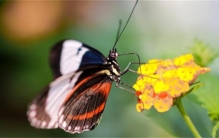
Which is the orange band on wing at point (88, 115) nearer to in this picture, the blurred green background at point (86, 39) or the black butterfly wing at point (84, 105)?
the black butterfly wing at point (84, 105)

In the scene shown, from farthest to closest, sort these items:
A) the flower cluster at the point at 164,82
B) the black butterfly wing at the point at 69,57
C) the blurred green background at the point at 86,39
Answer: the blurred green background at the point at 86,39 < the black butterfly wing at the point at 69,57 < the flower cluster at the point at 164,82

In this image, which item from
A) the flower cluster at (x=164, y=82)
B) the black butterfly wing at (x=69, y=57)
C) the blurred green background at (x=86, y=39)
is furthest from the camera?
the blurred green background at (x=86, y=39)

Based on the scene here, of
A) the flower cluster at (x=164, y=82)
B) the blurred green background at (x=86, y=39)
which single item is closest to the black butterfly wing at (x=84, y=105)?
the flower cluster at (x=164, y=82)

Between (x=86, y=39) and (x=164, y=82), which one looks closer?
(x=164, y=82)

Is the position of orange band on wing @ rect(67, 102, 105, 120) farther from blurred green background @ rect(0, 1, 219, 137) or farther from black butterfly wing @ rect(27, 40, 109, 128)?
blurred green background @ rect(0, 1, 219, 137)

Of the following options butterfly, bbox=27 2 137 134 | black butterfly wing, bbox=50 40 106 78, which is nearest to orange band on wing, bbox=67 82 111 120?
butterfly, bbox=27 2 137 134

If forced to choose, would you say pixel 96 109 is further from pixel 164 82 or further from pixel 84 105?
pixel 164 82

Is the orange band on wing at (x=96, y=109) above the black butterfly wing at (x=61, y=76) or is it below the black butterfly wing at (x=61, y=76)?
below

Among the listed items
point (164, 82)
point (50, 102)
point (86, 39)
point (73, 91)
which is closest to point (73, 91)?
point (73, 91)
